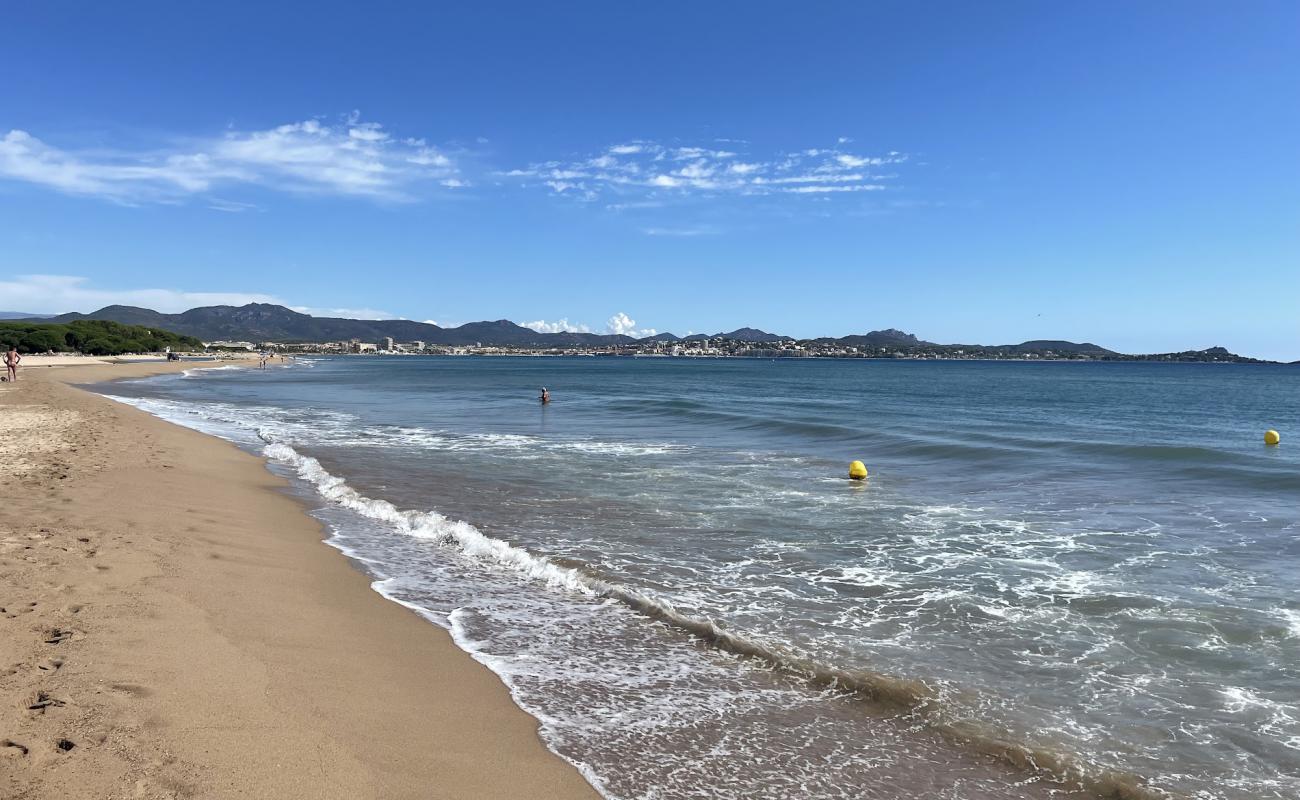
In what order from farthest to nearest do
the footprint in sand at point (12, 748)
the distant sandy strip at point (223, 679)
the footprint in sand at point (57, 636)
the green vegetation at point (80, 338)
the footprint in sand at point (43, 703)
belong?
the green vegetation at point (80, 338) → the footprint in sand at point (57, 636) → the footprint in sand at point (43, 703) → the distant sandy strip at point (223, 679) → the footprint in sand at point (12, 748)

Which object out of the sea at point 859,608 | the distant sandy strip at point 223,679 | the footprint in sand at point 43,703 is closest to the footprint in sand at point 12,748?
the distant sandy strip at point 223,679

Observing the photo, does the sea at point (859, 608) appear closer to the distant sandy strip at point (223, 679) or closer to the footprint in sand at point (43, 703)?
the distant sandy strip at point (223, 679)

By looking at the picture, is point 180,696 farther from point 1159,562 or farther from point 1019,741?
point 1159,562

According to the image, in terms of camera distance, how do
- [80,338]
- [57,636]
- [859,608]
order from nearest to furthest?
1. [57,636]
2. [859,608]
3. [80,338]

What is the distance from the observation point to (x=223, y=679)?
5.64 m

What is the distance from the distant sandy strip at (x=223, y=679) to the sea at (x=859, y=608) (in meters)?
0.57

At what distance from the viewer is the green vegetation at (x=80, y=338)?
9588 cm

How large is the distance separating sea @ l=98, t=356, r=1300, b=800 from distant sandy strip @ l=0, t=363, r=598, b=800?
0.57 m

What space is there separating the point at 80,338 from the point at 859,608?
129050mm

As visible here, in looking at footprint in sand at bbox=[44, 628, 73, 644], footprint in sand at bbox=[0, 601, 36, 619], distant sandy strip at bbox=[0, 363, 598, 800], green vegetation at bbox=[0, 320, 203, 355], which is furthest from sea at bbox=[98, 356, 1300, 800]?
green vegetation at bbox=[0, 320, 203, 355]

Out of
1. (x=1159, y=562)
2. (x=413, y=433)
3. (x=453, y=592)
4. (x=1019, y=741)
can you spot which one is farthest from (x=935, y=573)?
(x=413, y=433)

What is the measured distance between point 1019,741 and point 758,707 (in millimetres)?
2039

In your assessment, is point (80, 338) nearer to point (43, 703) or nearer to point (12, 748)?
point (43, 703)

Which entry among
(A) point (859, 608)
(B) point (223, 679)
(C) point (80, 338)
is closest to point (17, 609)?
(B) point (223, 679)
